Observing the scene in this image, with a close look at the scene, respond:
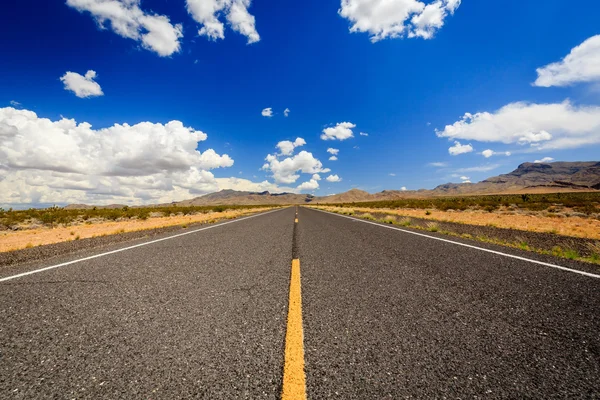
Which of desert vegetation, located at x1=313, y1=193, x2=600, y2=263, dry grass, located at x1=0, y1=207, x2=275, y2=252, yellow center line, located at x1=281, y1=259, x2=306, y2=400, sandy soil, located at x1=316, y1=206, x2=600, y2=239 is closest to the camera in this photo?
yellow center line, located at x1=281, y1=259, x2=306, y2=400

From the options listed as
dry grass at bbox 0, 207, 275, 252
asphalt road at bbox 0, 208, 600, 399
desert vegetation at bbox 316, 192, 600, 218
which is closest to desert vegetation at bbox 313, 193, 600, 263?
desert vegetation at bbox 316, 192, 600, 218

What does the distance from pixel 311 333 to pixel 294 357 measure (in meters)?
0.37

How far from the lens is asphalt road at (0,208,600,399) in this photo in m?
1.59

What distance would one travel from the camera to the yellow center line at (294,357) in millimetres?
1501

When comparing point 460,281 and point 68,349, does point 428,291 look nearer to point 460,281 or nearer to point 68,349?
point 460,281

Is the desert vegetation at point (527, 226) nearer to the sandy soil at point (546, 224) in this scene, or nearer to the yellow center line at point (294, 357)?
the sandy soil at point (546, 224)

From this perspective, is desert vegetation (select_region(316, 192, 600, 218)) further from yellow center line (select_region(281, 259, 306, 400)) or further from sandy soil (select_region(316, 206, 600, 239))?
yellow center line (select_region(281, 259, 306, 400))

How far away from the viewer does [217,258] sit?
17.3 ft

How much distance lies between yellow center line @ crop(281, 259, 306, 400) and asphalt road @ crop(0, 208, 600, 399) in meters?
0.04

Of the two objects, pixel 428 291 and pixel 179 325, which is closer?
pixel 179 325

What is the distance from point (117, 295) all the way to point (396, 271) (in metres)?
3.84

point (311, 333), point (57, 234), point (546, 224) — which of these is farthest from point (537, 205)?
point (57, 234)

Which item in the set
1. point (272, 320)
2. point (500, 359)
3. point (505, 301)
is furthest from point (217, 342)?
point (505, 301)

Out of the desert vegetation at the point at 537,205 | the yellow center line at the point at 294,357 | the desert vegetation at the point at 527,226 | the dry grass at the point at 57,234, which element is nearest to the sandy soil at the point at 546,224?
the desert vegetation at the point at 527,226
